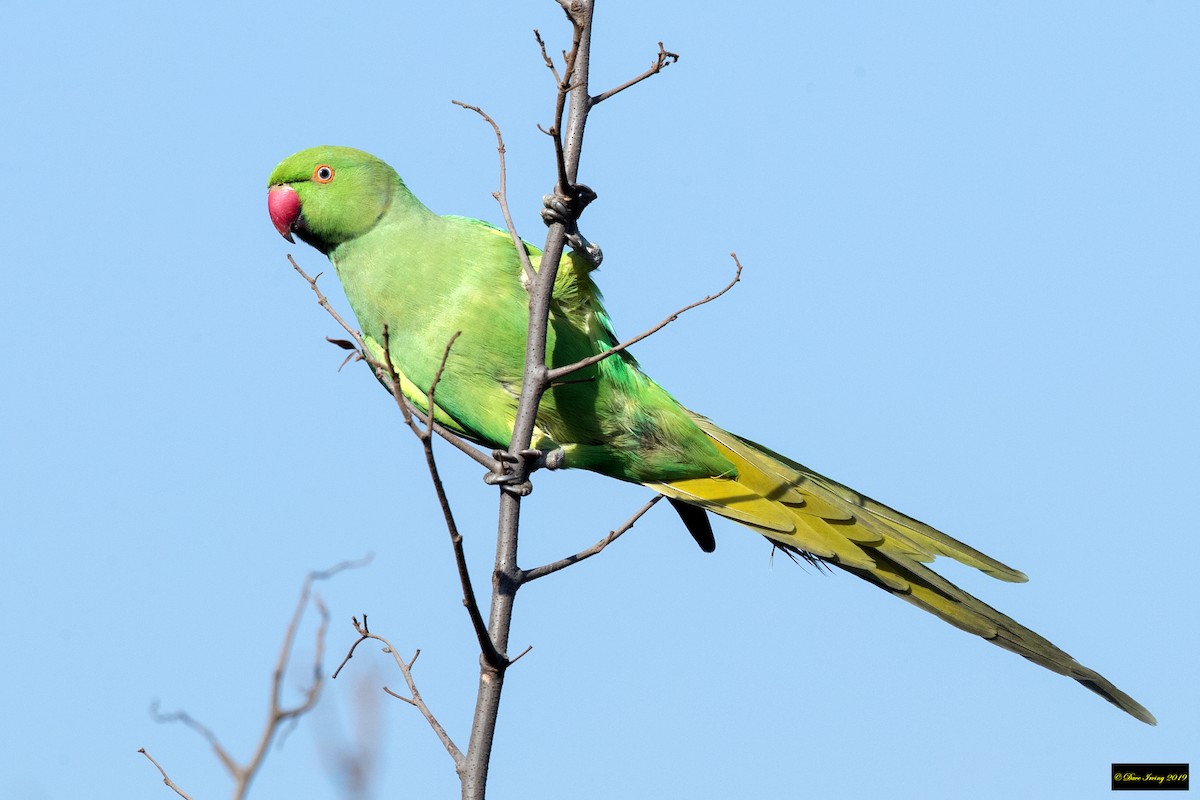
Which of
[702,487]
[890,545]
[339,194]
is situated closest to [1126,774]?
[890,545]

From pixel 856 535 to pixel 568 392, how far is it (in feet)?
4.25

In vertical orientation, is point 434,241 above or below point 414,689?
above

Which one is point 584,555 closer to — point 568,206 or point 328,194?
point 568,206

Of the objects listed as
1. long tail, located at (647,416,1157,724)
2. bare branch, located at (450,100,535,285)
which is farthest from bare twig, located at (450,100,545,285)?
long tail, located at (647,416,1157,724)

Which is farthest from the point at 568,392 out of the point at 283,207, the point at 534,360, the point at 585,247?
the point at 283,207

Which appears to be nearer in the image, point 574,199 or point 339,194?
point 574,199

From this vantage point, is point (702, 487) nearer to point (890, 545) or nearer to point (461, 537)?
point (890, 545)

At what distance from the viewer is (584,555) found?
140 inches

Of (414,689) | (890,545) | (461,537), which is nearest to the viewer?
(461,537)

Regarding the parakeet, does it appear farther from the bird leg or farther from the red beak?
the bird leg

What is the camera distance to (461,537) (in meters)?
2.94

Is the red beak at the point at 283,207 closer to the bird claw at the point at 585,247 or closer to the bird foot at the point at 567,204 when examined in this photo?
the bird claw at the point at 585,247

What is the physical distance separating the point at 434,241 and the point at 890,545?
2235mm

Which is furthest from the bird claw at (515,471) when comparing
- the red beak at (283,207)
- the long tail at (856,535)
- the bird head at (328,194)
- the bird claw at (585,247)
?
the red beak at (283,207)
